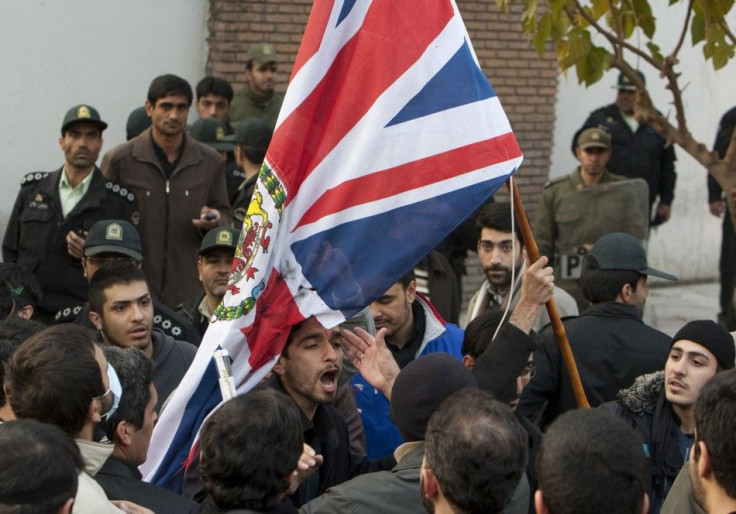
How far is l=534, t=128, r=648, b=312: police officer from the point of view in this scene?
29.8 ft

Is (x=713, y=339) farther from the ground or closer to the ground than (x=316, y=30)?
closer to the ground

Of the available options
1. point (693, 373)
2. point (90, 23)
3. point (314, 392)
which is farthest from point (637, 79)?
point (90, 23)

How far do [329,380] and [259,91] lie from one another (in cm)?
590

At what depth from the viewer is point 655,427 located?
508 cm

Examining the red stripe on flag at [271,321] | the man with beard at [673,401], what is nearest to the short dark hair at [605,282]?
the man with beard at [673,401]

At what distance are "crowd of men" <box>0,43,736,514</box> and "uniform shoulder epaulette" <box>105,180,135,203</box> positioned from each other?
0.04 ft

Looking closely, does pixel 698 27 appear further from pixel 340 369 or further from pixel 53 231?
pixel 53 231

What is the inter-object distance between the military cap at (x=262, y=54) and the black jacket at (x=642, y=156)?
2.74 metres

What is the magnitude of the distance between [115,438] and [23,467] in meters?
0.97

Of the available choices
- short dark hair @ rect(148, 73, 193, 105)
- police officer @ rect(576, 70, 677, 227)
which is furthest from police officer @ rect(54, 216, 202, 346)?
police officer @ rect(576, 70, 677, 227)

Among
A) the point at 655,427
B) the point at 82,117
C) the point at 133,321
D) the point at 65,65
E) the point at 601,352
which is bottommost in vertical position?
the point at 655,427

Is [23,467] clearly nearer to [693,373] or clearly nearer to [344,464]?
[344,464]

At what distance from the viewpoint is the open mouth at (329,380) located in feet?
15.5

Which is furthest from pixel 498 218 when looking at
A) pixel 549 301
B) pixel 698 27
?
pixel 549 301
